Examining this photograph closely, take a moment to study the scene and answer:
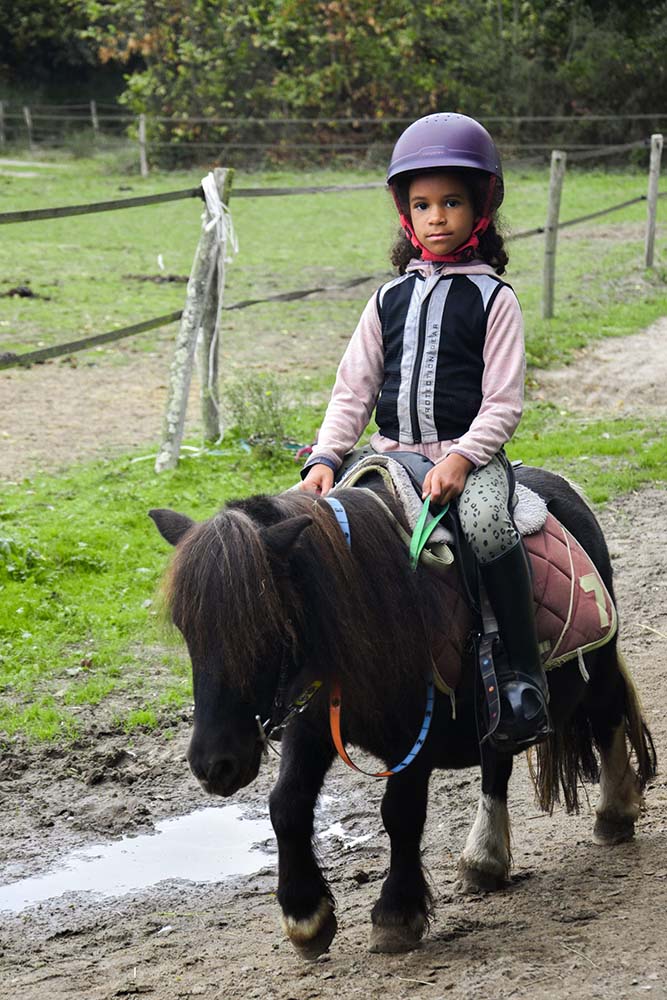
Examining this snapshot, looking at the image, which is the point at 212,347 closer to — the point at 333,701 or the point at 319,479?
the point at 319,479

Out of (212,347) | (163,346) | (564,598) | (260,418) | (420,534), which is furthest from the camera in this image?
→ (163,346)

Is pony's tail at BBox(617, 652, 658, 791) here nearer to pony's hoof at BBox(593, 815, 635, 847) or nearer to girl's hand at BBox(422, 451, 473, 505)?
pony's hoof at BBox(593, 815, 635, 847)

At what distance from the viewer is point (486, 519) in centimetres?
282

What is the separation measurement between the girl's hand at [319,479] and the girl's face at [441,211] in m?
0.63

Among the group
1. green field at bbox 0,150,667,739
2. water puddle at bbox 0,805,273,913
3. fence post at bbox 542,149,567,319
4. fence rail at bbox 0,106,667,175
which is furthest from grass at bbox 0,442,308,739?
fence rail at bbox 0,106,667,175

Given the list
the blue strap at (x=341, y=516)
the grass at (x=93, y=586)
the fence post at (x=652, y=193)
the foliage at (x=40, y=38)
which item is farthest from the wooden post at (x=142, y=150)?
the blue strap at (x=341, y=516)

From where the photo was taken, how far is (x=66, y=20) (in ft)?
116

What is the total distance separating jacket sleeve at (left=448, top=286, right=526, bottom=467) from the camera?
9.41ft

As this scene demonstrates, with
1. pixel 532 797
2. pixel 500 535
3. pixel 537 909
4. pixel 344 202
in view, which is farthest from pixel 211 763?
pixel 344 202

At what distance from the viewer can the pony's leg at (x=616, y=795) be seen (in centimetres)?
354

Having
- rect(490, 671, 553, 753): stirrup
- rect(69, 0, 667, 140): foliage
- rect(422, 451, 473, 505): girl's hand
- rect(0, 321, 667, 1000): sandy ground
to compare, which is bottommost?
rect(0, 321, 667, 1000): sandy ground

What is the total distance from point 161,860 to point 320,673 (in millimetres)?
1567

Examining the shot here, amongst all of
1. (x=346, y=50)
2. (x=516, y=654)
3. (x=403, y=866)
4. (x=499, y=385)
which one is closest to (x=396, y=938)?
(x=403, y=866)

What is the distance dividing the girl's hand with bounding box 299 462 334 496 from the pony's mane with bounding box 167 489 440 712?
0.19m
